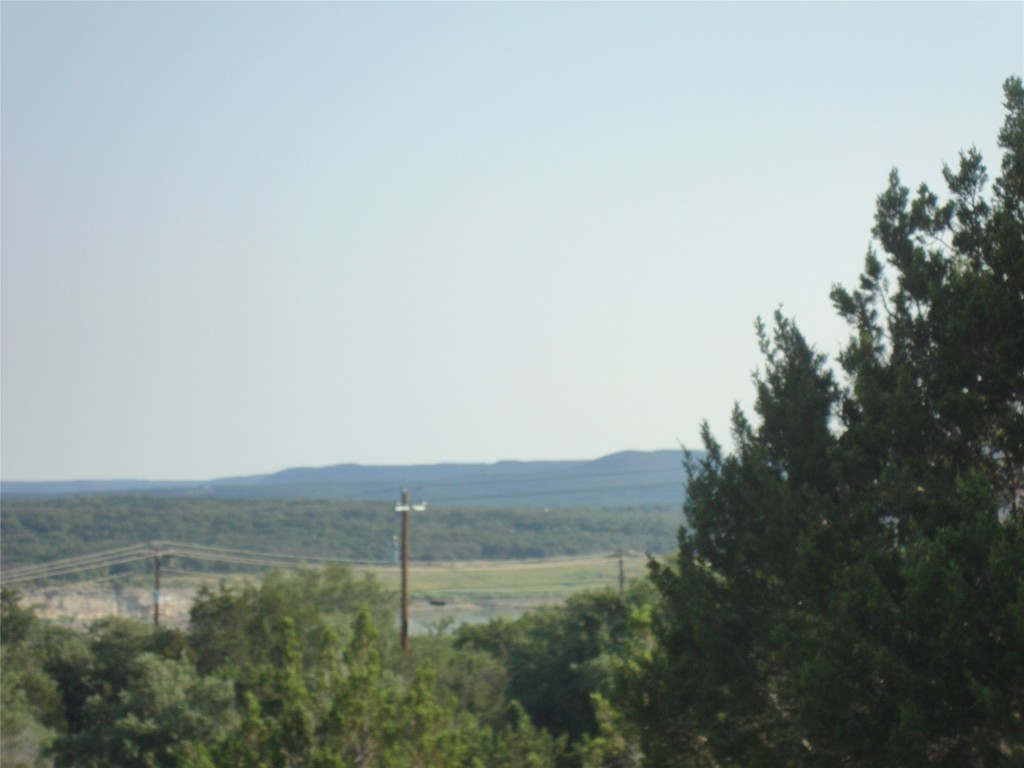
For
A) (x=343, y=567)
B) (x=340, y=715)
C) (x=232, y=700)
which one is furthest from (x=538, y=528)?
(x=340, y=715)

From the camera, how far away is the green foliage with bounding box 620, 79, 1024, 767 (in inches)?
412

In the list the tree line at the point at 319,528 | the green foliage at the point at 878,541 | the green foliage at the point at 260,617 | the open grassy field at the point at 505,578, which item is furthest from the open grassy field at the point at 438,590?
the green foliage at the point at 878,541

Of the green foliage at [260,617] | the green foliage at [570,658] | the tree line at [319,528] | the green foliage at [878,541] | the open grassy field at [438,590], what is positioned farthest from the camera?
the tree line at [319,528]

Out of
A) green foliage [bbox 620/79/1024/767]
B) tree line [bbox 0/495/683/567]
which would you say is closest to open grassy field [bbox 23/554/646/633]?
tree line [bbox 0/495/683/567]

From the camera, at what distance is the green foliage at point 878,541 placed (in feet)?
34.3

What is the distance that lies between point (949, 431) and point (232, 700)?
24.8 m

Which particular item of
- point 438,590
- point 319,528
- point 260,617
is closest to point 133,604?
point 438,590

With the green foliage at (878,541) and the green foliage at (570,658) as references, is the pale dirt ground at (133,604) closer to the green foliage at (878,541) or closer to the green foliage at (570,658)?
the green foliage at (570,658)

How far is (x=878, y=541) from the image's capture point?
12.9 m

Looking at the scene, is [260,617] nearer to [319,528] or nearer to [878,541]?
[878,541]

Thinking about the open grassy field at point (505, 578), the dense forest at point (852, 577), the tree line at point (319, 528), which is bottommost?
the open grassy field at point (505, 578)

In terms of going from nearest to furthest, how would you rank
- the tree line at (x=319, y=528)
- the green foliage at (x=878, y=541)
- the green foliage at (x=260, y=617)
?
the green foliage at (x=878, y=541), the green foliage at (x=260, y=617), the tree line at (x=319, y=528)

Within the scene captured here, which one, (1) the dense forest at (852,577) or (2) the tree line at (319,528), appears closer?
(1) the dense forest at (852,577)

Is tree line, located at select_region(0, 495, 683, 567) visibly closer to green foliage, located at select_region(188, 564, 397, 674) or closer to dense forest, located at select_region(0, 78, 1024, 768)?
green foliage, located at select_region(188, 564, 397, 674)
